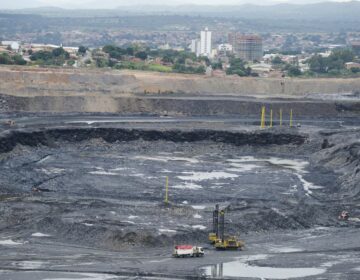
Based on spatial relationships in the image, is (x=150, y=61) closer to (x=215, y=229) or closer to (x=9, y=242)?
(x=215, y=229)

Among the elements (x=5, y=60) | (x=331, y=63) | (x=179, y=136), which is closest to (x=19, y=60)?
(x=5, y=60)

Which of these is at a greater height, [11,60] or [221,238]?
[221,238]

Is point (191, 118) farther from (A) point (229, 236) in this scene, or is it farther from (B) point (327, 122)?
(A) point (229, 236)

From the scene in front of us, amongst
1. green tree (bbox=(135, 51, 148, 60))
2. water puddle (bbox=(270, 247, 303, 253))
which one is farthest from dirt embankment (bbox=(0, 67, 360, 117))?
water puddle (bbox=(270, 247, 303, 253))

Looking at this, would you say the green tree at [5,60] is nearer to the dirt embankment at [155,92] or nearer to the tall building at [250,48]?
the dirt embankment at [155,92]

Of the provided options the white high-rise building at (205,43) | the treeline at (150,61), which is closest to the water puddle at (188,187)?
the treeline at (150,61)

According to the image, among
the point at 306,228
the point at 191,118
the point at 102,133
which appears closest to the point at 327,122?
the point at 191,118
